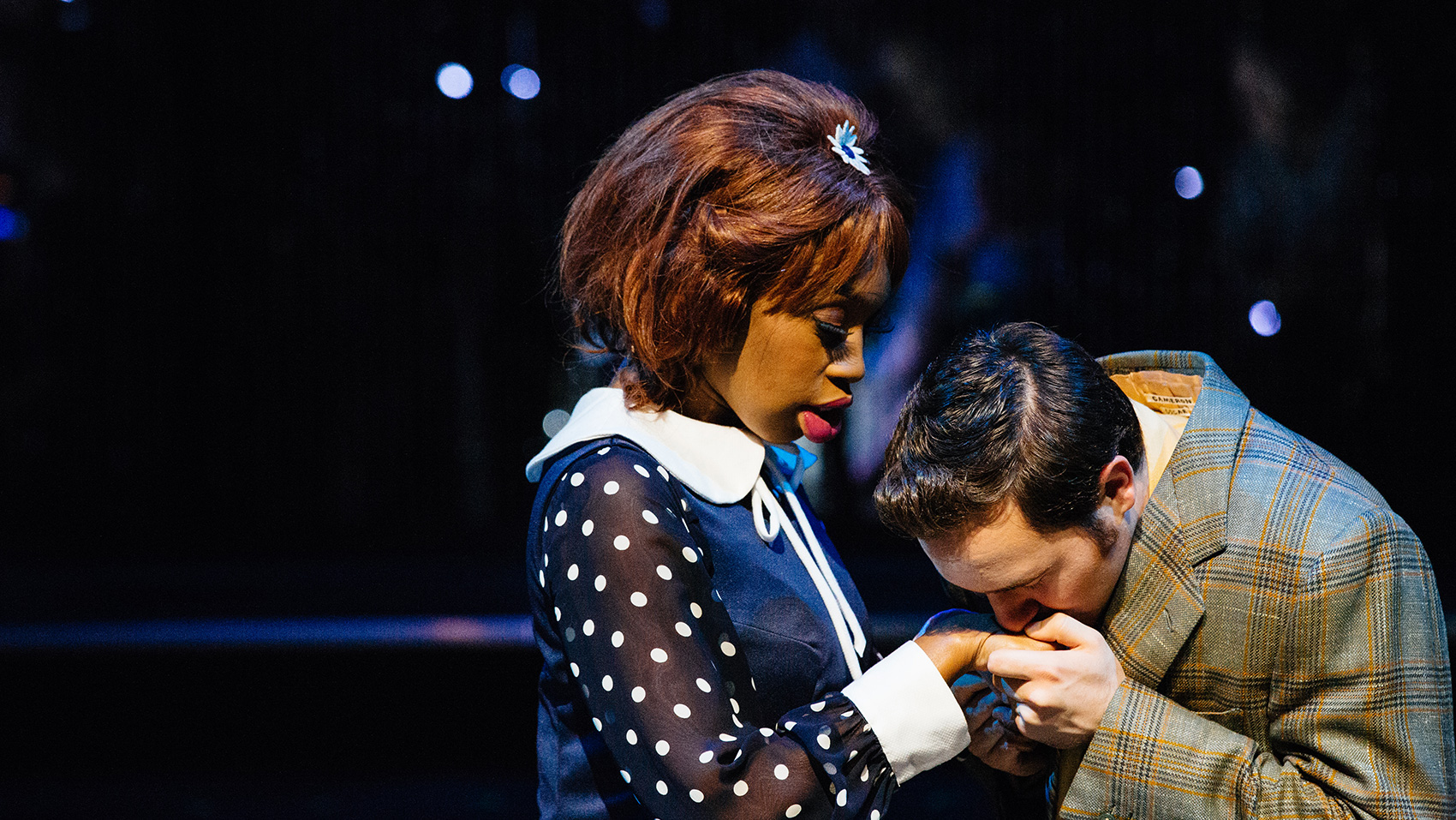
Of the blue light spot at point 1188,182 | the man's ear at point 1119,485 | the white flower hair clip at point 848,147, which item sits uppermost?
the white flower hair clip at point 848,147

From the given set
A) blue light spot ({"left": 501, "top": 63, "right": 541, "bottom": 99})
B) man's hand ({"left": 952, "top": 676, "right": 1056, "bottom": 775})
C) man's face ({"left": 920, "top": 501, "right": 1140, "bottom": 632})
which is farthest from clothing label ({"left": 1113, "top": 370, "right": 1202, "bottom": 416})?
blue light spot ({"left": 501, "top": 63, "right": 541, "bottom": 99})

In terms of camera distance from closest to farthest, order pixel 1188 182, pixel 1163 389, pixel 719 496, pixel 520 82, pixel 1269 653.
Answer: pixel 1269 653
pixel 719 496
pixel 1163 389
pixel 1188 182
pixel 520 82

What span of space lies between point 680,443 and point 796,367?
0.54 ft

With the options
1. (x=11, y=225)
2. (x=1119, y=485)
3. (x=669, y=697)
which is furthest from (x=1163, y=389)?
(x=11, y=225)

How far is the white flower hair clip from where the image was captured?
1226mm

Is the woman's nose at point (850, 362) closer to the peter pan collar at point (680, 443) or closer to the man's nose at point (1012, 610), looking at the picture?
the peter pan collar at point (680, 443)

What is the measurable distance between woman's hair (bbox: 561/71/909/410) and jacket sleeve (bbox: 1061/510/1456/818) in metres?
0.58

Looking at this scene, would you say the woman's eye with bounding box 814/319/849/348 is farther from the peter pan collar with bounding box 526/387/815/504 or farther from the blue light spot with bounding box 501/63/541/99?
the blue light spot with bounding box 501/63/541/99

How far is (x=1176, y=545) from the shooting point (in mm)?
1191

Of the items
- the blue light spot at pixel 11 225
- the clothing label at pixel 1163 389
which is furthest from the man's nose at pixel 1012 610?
the blue light spot at pixel 11 225

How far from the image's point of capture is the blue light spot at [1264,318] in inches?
172

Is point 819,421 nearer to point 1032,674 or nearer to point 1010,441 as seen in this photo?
point 1010,441

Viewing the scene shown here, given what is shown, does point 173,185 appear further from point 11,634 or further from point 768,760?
point 768,760

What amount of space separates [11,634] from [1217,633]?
3581 mm
